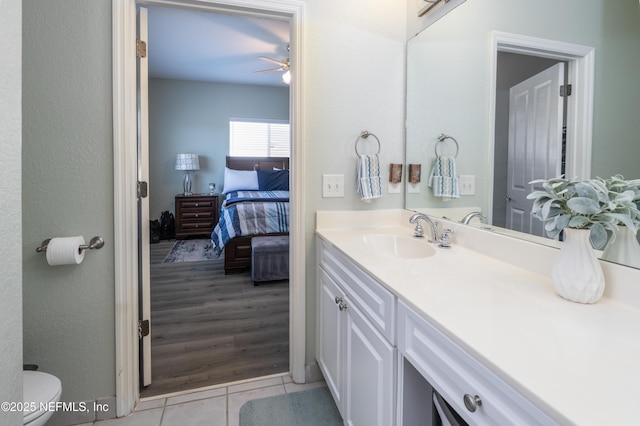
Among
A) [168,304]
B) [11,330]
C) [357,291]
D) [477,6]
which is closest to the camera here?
[11,330]

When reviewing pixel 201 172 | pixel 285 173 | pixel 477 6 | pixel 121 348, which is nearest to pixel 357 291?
pixel 121 348

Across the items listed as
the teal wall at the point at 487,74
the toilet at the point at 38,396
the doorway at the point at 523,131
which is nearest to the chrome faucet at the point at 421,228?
the teal wall at the point at 487,74

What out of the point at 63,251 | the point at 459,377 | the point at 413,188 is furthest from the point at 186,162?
the point at 459,377

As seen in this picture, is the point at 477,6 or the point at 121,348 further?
the point at 121,348

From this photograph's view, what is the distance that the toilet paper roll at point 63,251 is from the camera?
4.60 feet

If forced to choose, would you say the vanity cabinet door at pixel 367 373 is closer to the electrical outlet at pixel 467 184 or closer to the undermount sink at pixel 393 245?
the undermount sink at pixel 393 245

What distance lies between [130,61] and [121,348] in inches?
52.9

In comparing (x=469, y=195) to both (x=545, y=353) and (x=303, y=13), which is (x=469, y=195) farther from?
(x=303, y=13)

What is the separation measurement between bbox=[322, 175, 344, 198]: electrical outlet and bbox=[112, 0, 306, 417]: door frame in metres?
0.14

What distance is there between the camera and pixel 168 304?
9.30ft

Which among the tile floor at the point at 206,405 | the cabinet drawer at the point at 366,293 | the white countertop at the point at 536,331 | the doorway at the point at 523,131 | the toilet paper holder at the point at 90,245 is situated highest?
the doorway at the point at 523,131

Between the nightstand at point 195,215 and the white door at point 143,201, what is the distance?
384 centimetres

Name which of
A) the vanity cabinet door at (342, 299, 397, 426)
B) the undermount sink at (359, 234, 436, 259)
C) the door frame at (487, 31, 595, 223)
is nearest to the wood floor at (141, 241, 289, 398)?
the vanity cabinet door at (342, 299, 397, 426)

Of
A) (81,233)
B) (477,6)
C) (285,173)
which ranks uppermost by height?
(477,6)
